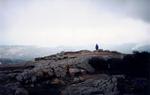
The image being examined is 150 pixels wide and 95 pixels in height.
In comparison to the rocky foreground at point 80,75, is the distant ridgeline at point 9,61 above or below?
above

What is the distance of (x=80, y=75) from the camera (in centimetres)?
1378

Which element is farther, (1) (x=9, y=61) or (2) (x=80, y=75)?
(1) (x=9, y=61)

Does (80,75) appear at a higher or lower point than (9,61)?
lower

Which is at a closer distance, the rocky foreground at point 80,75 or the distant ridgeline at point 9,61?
the rocky foreground at point 80,75

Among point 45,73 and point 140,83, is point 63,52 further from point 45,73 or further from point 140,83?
point 140,83

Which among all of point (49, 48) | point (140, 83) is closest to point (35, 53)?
point (49, 48)

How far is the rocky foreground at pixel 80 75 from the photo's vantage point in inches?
499

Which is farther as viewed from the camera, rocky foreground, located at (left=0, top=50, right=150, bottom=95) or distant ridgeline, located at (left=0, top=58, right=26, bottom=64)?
distant ridgeline, located at (left=0, top=58, right=26, bottom=64)

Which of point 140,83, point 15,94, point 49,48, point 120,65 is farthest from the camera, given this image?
point 49,48

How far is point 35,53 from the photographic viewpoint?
631 inches

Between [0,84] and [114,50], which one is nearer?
[0,84]

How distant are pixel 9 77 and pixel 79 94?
3.23 meters

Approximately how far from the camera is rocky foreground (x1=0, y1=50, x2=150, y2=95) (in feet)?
41.6

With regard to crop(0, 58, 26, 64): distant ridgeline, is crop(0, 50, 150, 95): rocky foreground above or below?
below
